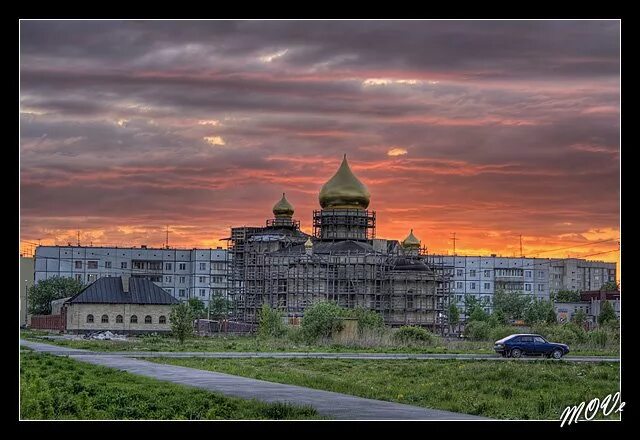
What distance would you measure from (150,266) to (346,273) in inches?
1898

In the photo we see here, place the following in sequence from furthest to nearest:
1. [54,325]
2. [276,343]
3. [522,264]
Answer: [522,264] → [54,325] → [276,343]

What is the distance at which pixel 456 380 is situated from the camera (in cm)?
2959

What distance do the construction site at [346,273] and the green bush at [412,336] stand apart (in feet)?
77.2

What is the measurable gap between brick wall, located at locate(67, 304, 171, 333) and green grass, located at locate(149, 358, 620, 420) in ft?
118

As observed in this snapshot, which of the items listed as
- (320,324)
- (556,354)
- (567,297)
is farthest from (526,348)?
(567,297)

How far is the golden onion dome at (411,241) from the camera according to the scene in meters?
98.6

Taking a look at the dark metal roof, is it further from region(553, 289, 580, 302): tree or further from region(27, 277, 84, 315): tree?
region(553, 289, 580, 302): tree

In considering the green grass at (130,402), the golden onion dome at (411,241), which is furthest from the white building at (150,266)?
the green grass at (130,402)

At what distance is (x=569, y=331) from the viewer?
187 feet

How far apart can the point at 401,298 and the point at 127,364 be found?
52308 millimetres

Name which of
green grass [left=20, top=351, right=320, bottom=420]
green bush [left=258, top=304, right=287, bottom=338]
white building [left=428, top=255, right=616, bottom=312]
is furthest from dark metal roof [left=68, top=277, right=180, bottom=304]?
white building [left=428, top=255, right=616, bottom=312]
